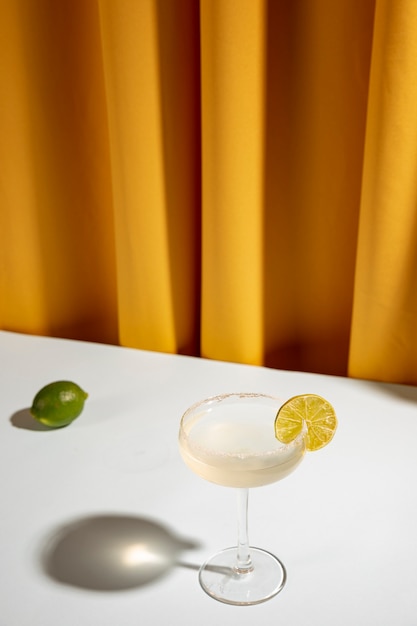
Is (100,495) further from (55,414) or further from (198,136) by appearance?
(198,136)

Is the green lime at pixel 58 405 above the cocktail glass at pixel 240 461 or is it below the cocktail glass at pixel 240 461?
below

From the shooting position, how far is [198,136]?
1395 mm

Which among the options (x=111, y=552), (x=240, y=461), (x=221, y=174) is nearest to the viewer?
(x=240, y=461)

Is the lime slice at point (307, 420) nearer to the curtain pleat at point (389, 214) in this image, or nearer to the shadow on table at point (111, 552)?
the shadow on table at point (111, 552)

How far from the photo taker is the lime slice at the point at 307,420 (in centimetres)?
77

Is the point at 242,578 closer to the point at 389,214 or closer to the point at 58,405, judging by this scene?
the point at 58,405

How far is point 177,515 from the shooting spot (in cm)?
91


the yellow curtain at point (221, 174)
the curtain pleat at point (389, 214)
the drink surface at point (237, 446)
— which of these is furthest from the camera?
the yellow curtain at point (221, 174)

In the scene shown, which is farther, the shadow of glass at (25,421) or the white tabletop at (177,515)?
the shadow of glass at (25,421)

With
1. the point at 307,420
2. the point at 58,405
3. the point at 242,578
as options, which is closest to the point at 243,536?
the point at 242,578

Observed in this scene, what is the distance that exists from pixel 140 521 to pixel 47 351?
65cm

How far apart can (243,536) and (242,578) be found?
0.05 m

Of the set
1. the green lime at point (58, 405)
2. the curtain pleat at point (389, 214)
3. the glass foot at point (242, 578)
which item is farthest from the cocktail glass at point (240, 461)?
the curtain pleat at point (389, 214)

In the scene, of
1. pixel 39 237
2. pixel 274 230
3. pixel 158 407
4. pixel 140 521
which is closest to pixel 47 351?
pixel 39 237
